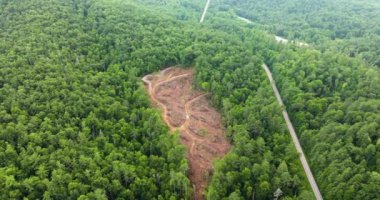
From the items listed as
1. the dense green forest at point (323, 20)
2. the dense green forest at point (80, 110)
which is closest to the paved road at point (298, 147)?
the dense green forest at point (80, 110)

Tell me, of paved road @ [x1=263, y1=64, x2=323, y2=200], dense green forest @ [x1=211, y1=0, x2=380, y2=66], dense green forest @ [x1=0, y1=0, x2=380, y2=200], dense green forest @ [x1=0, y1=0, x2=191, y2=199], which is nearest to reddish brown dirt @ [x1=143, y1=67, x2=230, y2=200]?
dense green forest @ [x1=0, y1=0, x2=380, y2=200]

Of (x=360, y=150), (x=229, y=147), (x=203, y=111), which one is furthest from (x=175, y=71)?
(x=360, y=150)

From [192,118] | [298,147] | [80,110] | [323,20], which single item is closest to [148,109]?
[192,118]

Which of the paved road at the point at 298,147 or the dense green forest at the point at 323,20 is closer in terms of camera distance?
the paved road at the point at 298,147

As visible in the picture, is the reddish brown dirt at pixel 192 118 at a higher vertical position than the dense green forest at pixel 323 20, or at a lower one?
lower

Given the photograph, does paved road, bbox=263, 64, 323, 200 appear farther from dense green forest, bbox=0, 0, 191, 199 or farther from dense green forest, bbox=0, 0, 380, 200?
dense green forest, bbox=0, 0, 191, 199

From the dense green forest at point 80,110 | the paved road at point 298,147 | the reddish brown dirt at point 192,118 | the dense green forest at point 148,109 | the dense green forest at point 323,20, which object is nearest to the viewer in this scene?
the dense green forest at point 80,110

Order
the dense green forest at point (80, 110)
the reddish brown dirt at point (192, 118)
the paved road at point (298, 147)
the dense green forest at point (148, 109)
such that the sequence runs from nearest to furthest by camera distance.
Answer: the dense green forest at point (80, 110) < the dense green forest at point (148, 109) < the paved road at point (298, 147) < the reddish brown dirt at point (192, 118)

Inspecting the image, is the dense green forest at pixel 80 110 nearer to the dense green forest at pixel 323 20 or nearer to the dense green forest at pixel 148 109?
the dense green forest at pixel 148 109
